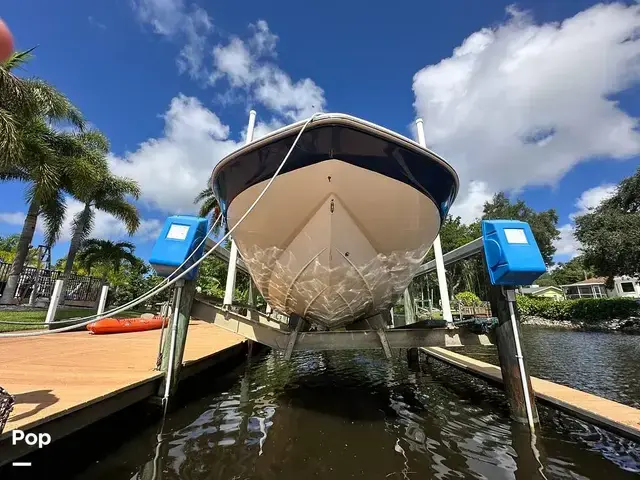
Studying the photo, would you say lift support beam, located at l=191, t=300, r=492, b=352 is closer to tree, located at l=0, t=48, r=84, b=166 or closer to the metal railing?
tree, located at l=0, t=48, r=84, b=166

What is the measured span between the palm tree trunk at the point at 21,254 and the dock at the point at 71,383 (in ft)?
25.5

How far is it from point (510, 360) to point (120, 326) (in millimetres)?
8871

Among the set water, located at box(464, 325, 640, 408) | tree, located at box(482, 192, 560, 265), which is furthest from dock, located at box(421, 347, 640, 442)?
tree, located at box(482, 192, 560, 265)

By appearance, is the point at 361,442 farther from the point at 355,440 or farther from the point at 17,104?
the point at 17,104

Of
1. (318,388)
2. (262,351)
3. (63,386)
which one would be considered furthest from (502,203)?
(63,386)

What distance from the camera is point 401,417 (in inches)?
157

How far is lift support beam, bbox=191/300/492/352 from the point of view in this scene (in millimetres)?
3775

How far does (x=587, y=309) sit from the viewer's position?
22.4 metres

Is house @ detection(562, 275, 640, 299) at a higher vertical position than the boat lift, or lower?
higher

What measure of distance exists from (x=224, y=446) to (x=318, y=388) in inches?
100

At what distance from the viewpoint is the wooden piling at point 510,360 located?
3.57m

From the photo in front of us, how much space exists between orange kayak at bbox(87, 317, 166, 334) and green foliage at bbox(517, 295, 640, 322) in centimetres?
2193

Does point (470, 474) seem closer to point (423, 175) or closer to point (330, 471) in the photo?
point (330, 471)
